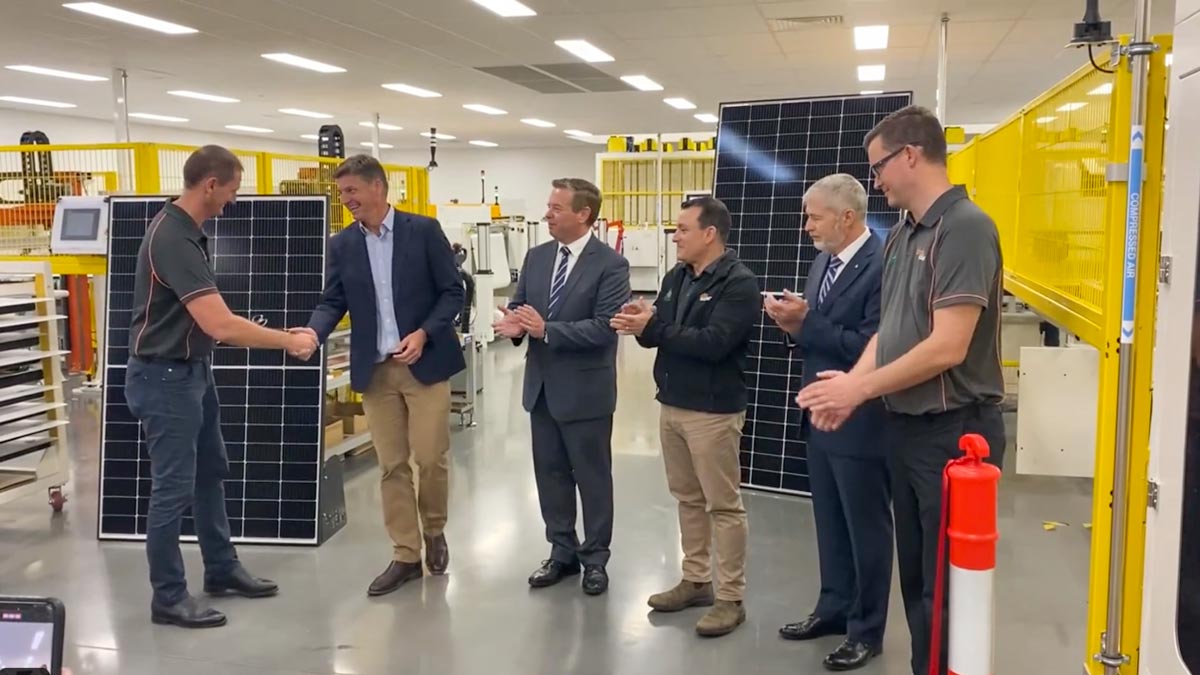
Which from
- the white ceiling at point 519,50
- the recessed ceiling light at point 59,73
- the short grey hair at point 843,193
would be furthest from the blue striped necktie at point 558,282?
the recessed ceiling light at point 59,73

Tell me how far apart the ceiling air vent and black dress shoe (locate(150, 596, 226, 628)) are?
7.14m

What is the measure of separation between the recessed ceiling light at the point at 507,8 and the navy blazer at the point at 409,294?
4674 millimetres

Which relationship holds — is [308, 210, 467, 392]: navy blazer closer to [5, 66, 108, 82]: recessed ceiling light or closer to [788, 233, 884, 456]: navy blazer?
[788, 233, 884, 456]: navy blazer

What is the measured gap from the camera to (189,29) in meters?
8.95

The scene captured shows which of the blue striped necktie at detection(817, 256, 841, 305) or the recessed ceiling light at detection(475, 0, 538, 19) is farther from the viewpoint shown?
the recessed ceiling light at detection(475, 0, 538, 19)

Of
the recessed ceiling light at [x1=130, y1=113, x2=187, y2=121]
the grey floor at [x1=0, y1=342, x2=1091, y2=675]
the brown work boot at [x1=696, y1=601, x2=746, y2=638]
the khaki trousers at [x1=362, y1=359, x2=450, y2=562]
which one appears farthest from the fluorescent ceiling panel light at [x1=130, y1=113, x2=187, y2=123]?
the brown work boot at [x1=696, y1=601, x2=746, y2=638]

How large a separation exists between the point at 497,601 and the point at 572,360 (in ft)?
3.41

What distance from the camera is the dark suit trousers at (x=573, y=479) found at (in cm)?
371

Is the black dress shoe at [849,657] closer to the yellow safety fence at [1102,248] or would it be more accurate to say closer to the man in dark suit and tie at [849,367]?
the man in dark suit and tie at [849,367]

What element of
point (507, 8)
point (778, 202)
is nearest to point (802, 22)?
point (507, 8)

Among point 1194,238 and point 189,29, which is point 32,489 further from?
point 189,29

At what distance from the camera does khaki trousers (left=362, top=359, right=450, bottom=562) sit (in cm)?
380

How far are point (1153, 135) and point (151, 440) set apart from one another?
3.38m

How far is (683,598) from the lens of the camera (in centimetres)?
357
